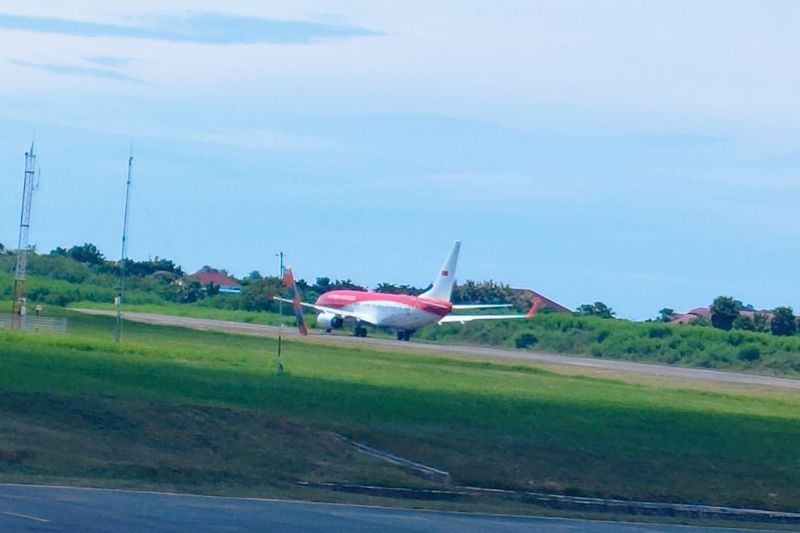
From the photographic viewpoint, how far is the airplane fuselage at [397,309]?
7512cm

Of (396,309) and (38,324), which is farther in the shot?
(396,309)

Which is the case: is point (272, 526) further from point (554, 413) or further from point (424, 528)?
point (554, 413)

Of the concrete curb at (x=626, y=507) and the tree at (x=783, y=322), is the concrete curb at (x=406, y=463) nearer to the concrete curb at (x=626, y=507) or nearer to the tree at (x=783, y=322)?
the concrete curb at (x=626, y=507)

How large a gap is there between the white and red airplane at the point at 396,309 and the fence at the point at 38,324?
64.5 ft

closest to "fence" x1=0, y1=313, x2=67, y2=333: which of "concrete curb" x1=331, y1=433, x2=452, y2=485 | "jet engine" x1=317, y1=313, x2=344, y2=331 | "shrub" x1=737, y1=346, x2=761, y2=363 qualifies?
"jet engine" x1=317, y1=313, x2=344, y2=331

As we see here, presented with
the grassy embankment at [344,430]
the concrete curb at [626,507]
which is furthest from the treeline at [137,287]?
the concrete curb at [626,507]

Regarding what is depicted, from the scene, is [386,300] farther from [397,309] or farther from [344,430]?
[344,430]

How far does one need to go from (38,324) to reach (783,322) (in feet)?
179

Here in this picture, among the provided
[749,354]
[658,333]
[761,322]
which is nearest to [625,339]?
[658,333]

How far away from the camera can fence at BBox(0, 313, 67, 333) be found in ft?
177

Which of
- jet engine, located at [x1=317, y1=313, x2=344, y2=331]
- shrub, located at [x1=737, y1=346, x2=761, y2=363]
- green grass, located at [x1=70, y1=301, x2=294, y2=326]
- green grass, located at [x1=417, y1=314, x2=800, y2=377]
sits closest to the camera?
green grass, located at [x1=417, y1=314, x2=800, y2=377]

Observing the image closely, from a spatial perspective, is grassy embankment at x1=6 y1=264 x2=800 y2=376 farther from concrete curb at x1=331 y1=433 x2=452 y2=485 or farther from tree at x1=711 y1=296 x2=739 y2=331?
concrete curb at x1=331 y1=433 x2=452 y2=485

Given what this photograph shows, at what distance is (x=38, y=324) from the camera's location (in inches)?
2178

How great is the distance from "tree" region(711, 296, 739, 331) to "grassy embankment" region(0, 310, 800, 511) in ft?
166
